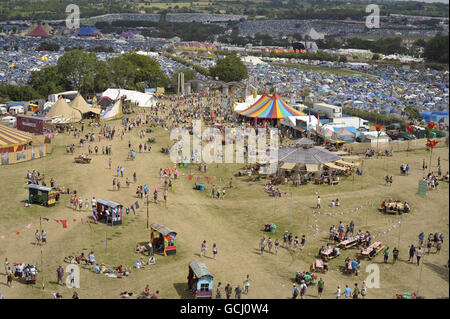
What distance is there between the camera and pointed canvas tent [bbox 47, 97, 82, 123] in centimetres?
4122

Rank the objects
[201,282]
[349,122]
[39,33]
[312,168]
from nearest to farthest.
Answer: [201,282] → [312,168] → [349,122] → [39,33]

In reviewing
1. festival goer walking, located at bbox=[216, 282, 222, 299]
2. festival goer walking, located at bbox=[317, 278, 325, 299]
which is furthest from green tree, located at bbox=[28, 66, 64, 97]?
festival goer walking, located at bbox=[317, 278, 325, 299]

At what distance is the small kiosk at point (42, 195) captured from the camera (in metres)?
23.1

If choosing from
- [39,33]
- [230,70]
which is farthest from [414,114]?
[39,33]

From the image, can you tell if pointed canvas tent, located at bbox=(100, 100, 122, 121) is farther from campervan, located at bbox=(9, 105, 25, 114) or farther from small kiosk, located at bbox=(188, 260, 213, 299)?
A: small kiosk, located at bbox=(188, 260, 213, 299)

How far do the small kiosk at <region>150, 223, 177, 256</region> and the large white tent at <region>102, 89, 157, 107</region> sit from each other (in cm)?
3237

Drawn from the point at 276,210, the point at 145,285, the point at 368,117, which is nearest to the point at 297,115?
the point at 368,117

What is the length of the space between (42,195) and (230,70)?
44.0m

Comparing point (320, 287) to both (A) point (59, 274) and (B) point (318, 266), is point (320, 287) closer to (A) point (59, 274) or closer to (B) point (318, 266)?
(B) point (318, 266)

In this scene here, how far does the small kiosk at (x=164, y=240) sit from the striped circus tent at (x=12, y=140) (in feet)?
51.1

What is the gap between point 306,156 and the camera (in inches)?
1099

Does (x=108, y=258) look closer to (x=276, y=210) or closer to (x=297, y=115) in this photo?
(x=276, y=210)

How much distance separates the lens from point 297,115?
40.2 metres

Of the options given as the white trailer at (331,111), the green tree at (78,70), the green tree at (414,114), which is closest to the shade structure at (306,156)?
the white trailer at (331,111)
